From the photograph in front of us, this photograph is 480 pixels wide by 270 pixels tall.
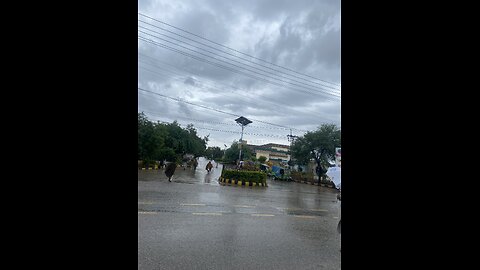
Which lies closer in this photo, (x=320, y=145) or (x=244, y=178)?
(x=244, y=178)

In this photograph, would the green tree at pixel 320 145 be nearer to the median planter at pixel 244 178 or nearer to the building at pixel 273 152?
the median planter at pixel 244 178

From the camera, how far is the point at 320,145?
86.3 feet

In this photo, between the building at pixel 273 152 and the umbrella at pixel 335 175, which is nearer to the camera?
the umbrella at pixel 335 175

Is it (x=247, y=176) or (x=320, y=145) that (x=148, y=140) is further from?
(x=320, y=145)

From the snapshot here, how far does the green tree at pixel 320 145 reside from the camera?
2608cm

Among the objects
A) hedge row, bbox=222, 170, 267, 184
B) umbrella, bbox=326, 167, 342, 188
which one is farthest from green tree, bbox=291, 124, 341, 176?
umbrella, bbox=326, 167, 342, 188

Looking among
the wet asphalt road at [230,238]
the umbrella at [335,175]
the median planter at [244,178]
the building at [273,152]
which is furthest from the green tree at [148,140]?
the building at [273,152]

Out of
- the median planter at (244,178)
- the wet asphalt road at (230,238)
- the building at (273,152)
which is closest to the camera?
the wet asphalt road at (230,238)

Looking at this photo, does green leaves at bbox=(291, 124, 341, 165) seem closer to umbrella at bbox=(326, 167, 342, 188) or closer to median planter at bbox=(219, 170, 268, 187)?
median planter at bbox=(219, 170, 268, 187)

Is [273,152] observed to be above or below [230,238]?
above

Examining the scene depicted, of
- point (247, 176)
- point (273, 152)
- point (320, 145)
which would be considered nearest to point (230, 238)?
point (247, 176)

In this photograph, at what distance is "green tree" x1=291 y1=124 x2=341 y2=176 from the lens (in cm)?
2608
